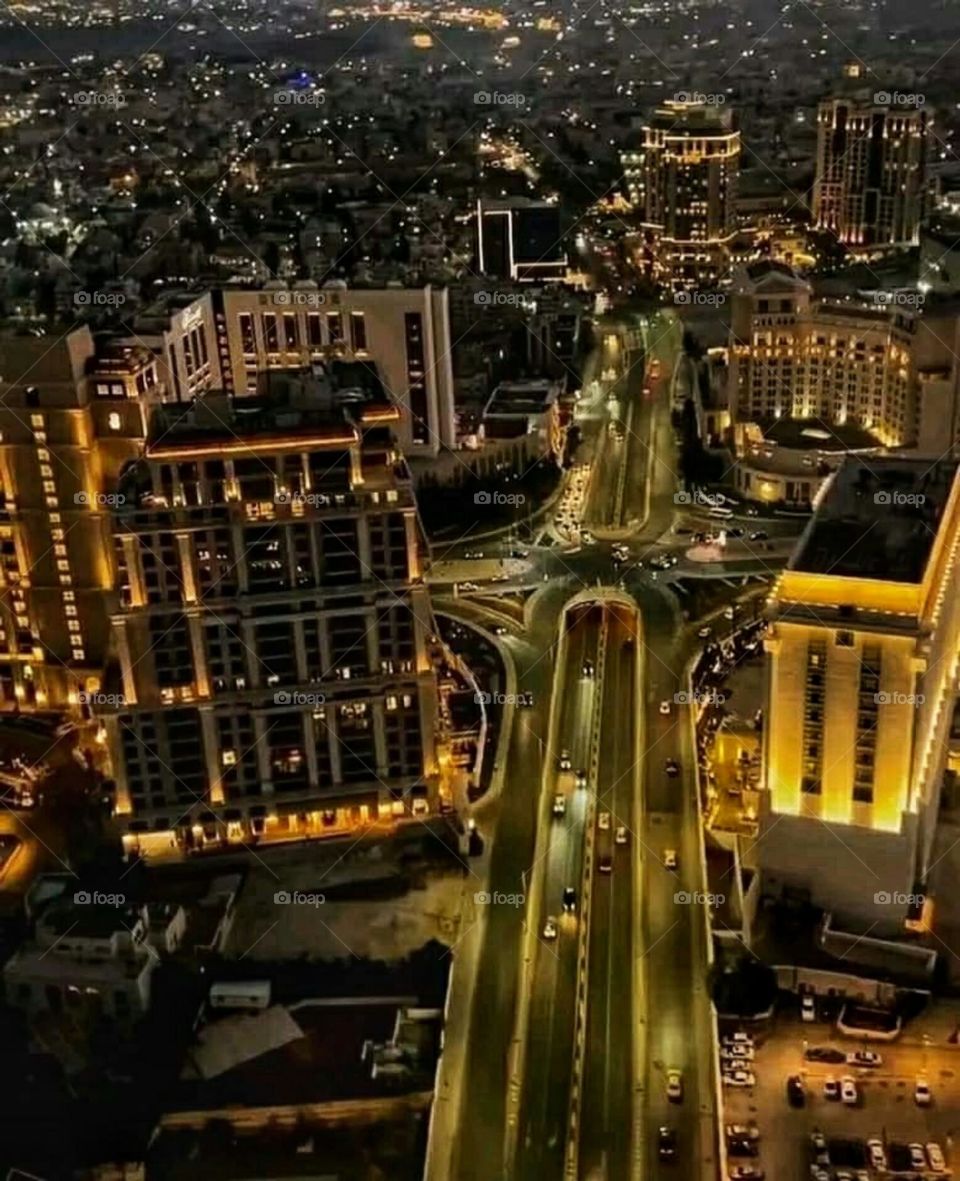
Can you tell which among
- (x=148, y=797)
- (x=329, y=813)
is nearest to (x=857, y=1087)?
(x=329, y=813)
